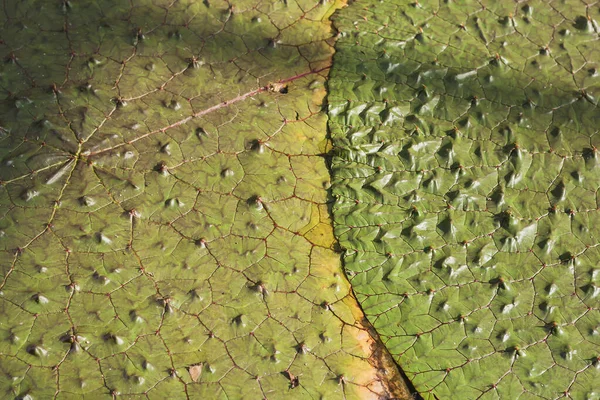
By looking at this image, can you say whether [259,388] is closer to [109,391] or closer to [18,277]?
[109,391]

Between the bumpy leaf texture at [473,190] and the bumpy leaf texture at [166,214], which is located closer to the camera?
the bumpy leaf texture at [166,214]

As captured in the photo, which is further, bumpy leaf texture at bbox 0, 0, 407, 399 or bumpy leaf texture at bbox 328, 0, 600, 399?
bumpy leaf texture at bbox 328, 0, 600, 399

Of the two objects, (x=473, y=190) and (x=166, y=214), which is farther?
(x=473, y=190)

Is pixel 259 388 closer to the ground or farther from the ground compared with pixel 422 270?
closer to the ground

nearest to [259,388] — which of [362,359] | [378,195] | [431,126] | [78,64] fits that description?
[362,359]
